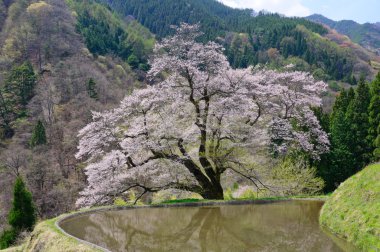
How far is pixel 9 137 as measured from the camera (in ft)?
181

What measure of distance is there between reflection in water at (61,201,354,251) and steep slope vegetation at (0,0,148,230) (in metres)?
23.0

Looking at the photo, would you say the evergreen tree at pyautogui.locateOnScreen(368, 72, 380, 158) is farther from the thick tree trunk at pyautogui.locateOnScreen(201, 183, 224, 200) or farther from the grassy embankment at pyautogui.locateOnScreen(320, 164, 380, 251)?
the grassy embankment at pyautogui.locateOnScreen(320, 164, 380, 251)

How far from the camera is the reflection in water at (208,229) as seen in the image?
791 centimetres

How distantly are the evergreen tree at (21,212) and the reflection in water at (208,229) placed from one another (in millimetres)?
11020

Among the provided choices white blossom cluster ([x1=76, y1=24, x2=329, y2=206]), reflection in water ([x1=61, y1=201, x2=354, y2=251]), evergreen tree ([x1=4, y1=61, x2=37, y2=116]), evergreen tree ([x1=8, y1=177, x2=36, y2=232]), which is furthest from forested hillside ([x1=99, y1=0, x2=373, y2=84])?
reflection in water ([x1=61, y1=201, x2=354, y2=251])

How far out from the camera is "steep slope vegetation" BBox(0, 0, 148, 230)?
3566cm

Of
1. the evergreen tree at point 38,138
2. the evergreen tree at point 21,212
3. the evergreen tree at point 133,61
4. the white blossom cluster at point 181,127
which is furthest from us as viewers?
the evergreen tree at point 133,61

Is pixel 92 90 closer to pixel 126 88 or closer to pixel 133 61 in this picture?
pixel 126 88

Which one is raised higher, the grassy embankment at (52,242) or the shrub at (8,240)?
the grassy embankment at (52,242)

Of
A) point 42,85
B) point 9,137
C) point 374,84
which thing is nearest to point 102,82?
point 42,85

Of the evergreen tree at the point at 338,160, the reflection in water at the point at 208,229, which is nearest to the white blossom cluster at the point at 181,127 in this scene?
the reflection in water at the point at 208,229

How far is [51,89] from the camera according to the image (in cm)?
6181

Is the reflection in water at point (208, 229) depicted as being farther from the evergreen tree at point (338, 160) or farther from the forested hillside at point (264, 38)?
the forested hillside at point (264, 38)

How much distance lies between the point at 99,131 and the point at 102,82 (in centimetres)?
5273
